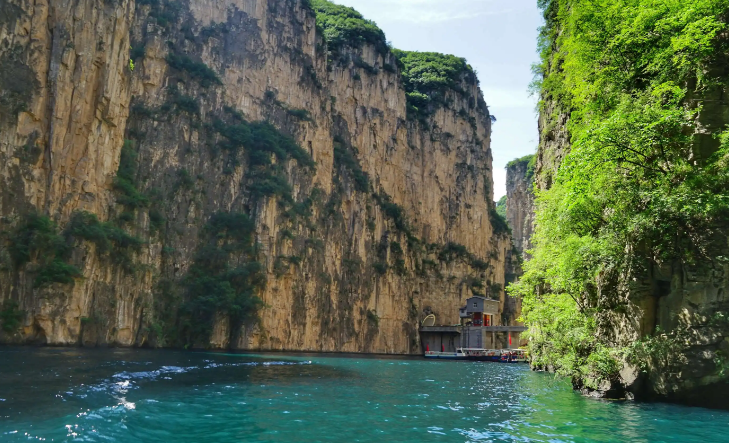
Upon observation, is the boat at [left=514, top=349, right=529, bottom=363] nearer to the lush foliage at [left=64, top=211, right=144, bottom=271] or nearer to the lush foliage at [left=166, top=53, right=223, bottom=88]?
the lush foliage at [left=64, top=211, right=144, bottom=271]

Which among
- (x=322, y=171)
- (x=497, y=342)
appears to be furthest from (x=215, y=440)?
(x=497, y=342)

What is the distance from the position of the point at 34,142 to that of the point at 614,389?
4836 cm

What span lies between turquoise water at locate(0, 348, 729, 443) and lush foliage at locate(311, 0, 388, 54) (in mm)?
82693

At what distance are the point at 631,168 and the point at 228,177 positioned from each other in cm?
5781

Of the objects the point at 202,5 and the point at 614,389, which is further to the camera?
the point at 202,5

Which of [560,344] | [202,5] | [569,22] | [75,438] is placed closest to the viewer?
[75,438]

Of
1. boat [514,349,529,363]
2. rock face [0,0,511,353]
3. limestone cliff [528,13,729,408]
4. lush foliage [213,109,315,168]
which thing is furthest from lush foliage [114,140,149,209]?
limestone cliff [528,13,729,408]

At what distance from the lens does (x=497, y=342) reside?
306 ft

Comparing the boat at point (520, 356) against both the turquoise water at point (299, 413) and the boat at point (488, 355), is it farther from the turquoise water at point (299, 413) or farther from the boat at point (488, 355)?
the turquoise water at point (299, 413)

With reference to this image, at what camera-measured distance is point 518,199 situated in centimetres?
15212

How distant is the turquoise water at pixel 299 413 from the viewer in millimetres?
13805

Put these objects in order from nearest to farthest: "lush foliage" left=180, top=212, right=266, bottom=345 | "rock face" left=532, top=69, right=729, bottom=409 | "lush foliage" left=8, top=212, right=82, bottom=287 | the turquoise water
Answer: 1. the turquoise water
2. "rock face" left=532, top=69, right=729, bottom=409
3. "lush foliage" left=8, top=212, right=82, bottom=287
4. "lush foliage" left=180, top=212, right=266, bottom=345

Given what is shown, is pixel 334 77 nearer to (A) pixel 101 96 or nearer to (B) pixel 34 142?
(A) pixel 101 96

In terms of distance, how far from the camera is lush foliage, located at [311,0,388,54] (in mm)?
100375
